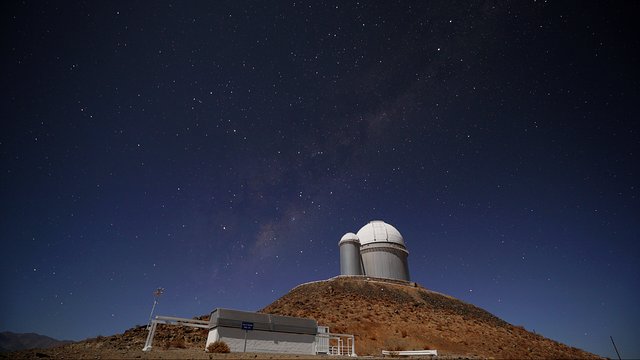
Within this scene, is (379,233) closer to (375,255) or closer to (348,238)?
(375,255)

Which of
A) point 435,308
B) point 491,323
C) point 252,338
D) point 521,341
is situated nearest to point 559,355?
point 521,341

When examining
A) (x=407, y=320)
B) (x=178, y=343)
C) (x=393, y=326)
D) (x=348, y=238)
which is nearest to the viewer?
(x=178, y=343)

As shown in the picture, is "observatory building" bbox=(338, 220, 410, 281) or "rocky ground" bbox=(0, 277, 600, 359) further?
"observatory building" bbox=(338, 220, 410, 281)

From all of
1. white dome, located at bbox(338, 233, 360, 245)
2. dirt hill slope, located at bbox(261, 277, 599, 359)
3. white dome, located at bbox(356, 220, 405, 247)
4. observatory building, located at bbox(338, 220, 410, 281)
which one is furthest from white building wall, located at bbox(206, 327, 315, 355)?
white dome, located at bbox(356, 220, 405, 247)

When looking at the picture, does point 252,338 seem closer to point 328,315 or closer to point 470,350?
point 328,315

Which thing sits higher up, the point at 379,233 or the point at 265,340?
the point at 379,233

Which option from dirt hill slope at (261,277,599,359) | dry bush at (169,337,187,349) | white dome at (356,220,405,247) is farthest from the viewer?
white dome at (356,220,405,247)

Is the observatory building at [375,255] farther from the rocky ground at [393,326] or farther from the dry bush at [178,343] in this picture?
the dry bush at [178,343]

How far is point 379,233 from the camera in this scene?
45.6 metres

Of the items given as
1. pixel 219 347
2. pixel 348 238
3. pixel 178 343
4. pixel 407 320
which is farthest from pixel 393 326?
pixel 178 343

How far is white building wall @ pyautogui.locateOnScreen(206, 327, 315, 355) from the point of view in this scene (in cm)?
1827

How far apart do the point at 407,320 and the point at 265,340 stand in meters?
16.5

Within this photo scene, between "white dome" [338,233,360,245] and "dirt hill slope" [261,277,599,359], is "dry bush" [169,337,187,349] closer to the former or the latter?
"dirt hill slope" [261,277,599,359]

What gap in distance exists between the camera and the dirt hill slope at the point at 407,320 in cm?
2592
